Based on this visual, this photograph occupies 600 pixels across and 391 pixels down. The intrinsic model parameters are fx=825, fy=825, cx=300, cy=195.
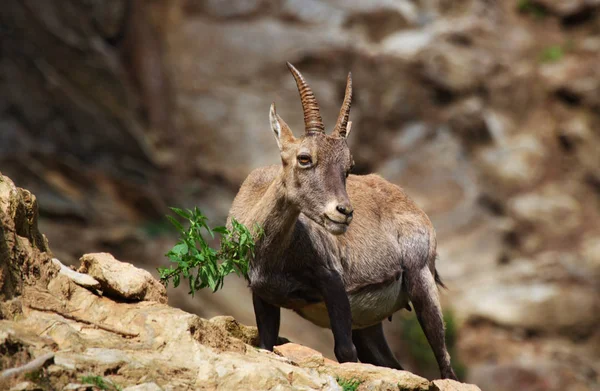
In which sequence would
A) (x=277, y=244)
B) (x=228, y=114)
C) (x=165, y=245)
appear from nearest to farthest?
1. (x=277, y=244)
2. (x=165, y=245)
3. (x=228, y=114)

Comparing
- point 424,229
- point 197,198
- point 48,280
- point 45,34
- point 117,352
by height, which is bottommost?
point 117,352

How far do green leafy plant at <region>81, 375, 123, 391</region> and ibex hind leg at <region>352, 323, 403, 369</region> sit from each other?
4763 mm

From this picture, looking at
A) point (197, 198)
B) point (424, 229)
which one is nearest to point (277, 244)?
point (424, 229)

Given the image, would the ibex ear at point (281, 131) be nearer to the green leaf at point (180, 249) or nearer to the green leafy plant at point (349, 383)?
the green leaf at point (180, 249)

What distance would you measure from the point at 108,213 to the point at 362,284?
395 inches

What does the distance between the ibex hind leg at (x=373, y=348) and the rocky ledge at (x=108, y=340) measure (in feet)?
8.67

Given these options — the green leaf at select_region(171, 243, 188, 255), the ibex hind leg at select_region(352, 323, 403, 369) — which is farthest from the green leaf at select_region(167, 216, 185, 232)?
the ibex hind leg at select_region(352, 323, 403, 369)

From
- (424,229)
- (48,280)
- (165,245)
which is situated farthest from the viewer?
(165,245)

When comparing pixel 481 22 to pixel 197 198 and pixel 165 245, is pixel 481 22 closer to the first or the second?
pixel 197 198

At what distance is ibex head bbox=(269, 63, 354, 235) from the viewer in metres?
7.91

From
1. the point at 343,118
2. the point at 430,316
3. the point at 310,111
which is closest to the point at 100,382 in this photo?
the point at 310,111

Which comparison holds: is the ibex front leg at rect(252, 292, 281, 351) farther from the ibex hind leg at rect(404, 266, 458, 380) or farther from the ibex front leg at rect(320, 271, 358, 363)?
the ibex hind leg at rect(404, 266, 458, 380)

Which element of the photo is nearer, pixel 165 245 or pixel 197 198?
pixel 165 245

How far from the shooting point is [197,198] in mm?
19969
